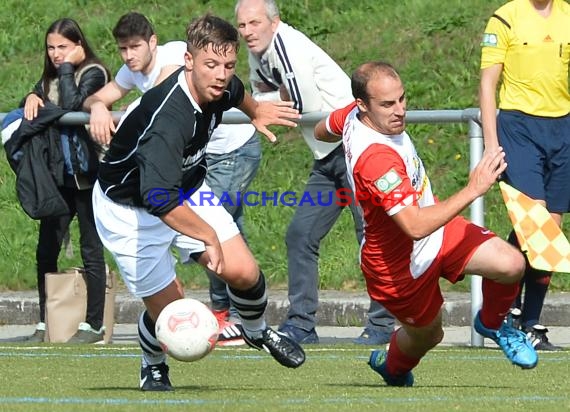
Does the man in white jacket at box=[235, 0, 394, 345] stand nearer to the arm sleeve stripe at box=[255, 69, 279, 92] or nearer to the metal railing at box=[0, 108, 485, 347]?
the arm sleeve stripe at box=[255, 69, 279, 92]

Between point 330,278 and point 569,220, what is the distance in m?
2.13

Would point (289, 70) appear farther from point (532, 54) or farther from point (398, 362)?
point (398, 362)

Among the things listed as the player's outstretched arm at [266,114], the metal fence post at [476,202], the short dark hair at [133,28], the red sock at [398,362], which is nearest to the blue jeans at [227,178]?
the short dark hair at [133,28]

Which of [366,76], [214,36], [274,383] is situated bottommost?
[274,383]

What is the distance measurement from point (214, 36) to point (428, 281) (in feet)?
5.09

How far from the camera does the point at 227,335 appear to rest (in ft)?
32.8

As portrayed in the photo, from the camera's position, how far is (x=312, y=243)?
9.87 m

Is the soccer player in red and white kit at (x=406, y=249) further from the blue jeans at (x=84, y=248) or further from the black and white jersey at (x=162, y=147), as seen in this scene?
the blue jeans at (x=84, y=248)

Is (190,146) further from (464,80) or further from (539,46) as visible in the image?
(464,80)

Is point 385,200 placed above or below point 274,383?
above

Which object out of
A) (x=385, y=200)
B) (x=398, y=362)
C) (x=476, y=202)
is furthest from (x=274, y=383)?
(x=476, y=202)

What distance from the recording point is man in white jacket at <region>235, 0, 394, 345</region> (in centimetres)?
973

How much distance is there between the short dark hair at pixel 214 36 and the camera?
7039mm

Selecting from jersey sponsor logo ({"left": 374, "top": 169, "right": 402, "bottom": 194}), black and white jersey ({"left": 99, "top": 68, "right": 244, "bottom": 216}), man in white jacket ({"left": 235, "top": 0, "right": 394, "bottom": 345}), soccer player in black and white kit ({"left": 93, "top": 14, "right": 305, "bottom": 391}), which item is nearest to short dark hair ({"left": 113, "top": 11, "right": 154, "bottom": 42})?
man in white jacket ({"left": 235, "top": 0, "right": 394, "bottom": 345})
